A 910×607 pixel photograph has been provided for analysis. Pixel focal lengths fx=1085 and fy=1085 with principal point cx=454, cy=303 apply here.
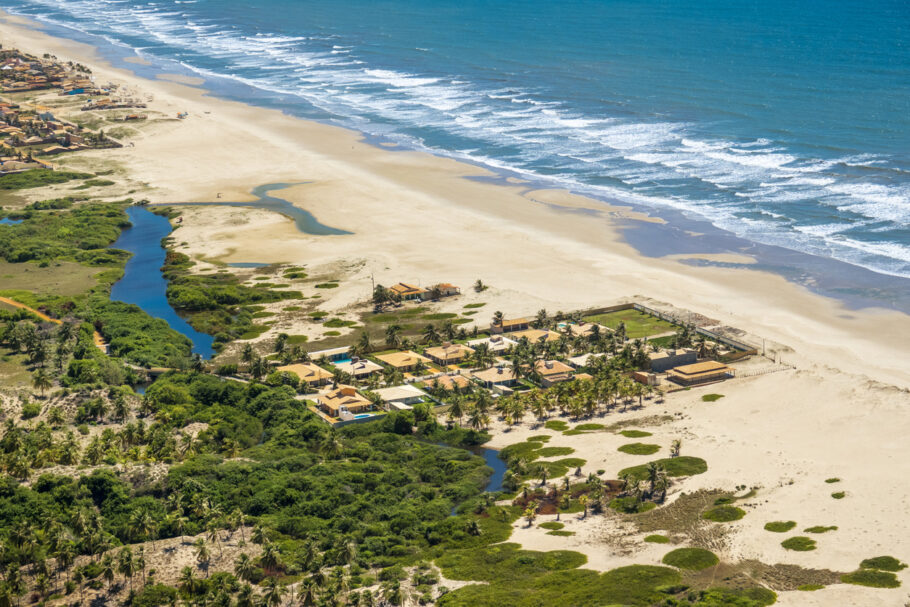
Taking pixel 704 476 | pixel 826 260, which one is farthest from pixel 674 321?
pixel 704 476

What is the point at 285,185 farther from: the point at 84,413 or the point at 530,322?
the point at 84,413

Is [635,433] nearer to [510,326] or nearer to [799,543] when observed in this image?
[799,543]

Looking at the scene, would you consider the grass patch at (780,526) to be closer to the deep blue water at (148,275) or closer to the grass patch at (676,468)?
the grass patch at (676,468)

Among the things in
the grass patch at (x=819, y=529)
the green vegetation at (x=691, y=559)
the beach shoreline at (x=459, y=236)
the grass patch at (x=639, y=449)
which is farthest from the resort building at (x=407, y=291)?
the grass patch at (x=819, y=529)

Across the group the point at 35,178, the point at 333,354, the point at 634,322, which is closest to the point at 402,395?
the point at 333,354

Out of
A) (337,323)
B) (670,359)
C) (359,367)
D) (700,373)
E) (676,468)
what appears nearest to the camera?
(676,468)

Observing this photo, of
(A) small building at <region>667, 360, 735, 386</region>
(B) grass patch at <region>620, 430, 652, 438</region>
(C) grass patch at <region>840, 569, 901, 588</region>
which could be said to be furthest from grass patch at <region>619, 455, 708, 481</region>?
(C) grass patch at <region>840, 569, 901, 588</region>
